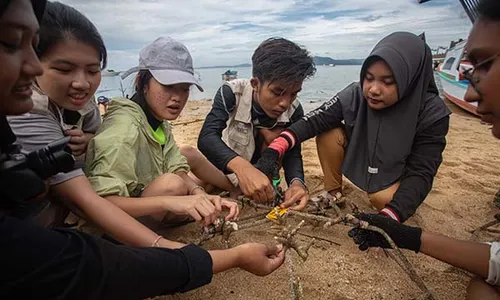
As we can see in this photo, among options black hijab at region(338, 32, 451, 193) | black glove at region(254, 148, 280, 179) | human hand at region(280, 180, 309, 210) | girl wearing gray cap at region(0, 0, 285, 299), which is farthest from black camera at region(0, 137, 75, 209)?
black hijab at region(338, 32, 451, 193)

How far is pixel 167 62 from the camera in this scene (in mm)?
1954

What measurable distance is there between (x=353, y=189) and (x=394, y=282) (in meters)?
1.23

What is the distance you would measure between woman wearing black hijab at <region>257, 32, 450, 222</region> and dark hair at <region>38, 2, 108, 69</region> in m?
1.23

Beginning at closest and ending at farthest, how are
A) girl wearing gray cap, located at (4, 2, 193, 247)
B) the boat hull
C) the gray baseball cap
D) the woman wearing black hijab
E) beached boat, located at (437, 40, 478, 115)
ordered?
girl wearing gray cap, located at (4, 2, 193, 247) < the gray baseball cap < the woman wearing black hijab < the boat hull < beached boat, located at (437, 40, 478, 115)

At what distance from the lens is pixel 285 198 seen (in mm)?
2066

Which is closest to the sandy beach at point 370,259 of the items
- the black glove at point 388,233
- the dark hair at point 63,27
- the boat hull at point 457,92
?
the black glove at point 388,233

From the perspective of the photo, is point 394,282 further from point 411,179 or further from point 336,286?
point 411,179

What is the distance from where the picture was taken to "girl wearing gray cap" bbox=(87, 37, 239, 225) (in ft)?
5.02

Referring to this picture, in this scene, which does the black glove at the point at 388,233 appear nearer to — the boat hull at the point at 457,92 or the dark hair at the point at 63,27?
the dark hair at the point at 63,27

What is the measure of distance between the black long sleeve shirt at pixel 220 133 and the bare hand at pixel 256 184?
0.77 ft

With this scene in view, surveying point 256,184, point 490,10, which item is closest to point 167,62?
point 256,184

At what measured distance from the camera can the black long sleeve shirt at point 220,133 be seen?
229 centimetres

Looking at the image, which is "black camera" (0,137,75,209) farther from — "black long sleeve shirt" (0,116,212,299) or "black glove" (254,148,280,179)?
"black glove" (254,148,280,179)

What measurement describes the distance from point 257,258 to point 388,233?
65 cm
